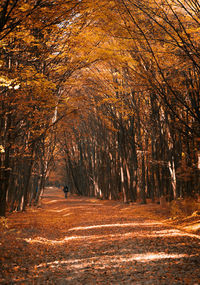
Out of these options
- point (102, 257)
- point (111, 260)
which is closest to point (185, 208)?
point (102, 257)

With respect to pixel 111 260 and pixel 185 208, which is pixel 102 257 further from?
pixel 185 208

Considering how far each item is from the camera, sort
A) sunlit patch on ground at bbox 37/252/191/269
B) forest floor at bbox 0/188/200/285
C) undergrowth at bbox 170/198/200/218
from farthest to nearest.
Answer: undergrowth at bbox 170/198/200/218 → sunlit patch on ground at bbox 37/252/191/269 → forest floor at bbox 0/188/200/285

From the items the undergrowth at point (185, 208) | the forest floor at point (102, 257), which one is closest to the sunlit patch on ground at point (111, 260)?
the forest floor at point (102, 257)

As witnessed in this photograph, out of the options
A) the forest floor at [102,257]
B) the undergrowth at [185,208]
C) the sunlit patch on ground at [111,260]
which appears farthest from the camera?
the undergrowth at [185,208]

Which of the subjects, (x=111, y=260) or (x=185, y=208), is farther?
(x=185, y=208)

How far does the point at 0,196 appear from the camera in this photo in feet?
33.1

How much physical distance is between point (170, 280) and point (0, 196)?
7.27 metres

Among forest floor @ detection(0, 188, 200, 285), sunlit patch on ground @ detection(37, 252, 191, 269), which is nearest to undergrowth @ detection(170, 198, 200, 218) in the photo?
forest floor @ detection(0, 188, 200, 285)

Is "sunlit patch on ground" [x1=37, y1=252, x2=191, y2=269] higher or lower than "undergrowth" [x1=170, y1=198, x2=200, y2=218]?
lower

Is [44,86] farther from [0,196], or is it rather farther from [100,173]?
[100,173]

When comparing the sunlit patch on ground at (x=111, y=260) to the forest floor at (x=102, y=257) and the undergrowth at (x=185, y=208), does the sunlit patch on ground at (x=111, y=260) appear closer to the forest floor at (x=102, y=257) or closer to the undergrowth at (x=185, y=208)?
the forest floor at (x=102, y=257)

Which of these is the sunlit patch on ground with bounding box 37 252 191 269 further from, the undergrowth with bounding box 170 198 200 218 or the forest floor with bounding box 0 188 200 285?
the undergrowth with bounding box 170 198 200 218

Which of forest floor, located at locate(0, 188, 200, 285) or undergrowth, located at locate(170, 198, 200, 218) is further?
undergrowth, located at locate(170, 198, 200, 218)

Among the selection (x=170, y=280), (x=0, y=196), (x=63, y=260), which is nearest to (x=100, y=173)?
(x=0, y=196)
